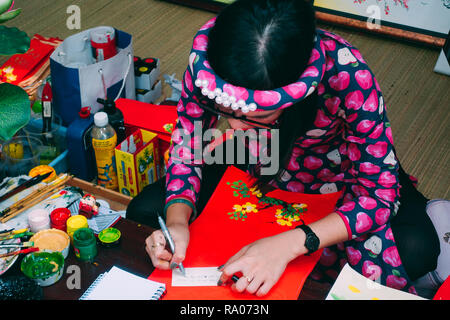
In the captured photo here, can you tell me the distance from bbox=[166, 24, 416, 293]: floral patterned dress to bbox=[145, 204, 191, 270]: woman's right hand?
0.14m

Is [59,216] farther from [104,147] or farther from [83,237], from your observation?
[104,147]

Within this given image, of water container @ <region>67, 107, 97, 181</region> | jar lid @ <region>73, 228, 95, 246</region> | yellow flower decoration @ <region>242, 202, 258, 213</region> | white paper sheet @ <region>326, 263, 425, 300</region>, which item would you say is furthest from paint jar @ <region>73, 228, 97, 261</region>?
water container @ <region>67, 107, 97, 181</region>

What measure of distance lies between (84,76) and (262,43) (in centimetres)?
100

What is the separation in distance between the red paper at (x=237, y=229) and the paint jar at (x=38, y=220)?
289 mm

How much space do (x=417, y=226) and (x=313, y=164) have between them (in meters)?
0.31

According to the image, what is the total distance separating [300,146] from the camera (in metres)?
1.29

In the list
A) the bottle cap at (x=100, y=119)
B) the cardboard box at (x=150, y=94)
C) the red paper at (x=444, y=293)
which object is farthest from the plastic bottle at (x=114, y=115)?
the red paper at (x=444, y=293)

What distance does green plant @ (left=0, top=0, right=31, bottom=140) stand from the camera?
1.01m

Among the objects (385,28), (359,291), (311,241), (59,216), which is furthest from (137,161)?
(385,28)

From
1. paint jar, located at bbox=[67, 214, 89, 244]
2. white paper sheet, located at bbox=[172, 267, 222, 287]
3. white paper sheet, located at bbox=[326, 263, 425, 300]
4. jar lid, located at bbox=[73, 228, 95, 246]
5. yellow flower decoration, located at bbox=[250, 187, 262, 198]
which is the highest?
A: white paper sheet, located at bbox=[326, 263, 425, 300]

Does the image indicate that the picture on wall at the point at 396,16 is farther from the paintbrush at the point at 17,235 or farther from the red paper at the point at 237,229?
the paintbrush at the point at 17,235

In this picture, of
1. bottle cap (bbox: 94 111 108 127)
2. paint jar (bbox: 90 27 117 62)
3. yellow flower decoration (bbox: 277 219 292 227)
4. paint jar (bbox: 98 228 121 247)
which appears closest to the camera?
paint jar (bbox: 98 228 121 247)

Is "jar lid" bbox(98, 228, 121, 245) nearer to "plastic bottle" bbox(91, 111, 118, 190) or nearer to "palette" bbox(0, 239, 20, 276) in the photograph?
"palette" bbox(0, 239, 20, 276)
